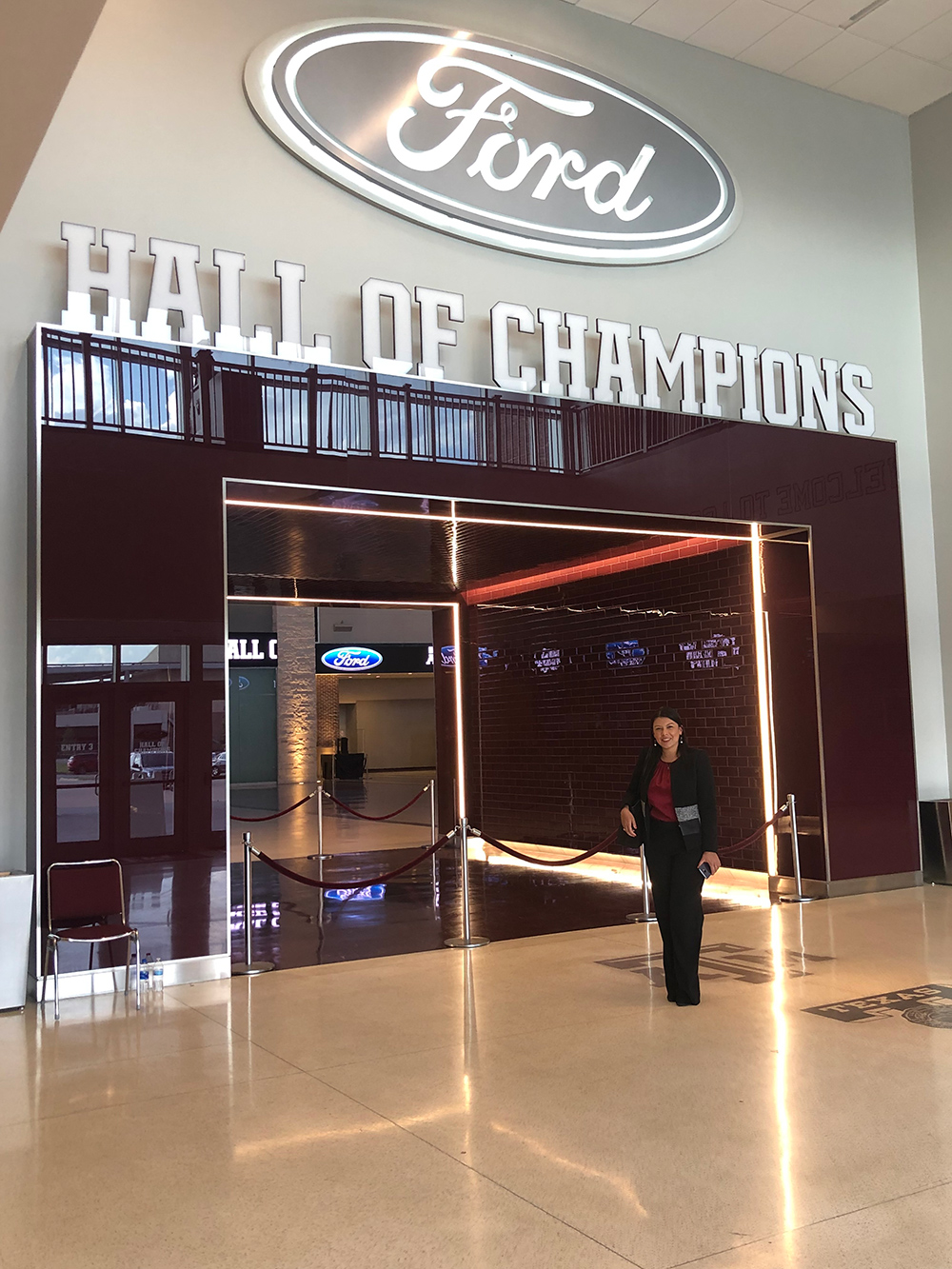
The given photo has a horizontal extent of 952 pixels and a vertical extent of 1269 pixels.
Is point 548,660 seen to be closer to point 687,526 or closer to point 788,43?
point 687,526

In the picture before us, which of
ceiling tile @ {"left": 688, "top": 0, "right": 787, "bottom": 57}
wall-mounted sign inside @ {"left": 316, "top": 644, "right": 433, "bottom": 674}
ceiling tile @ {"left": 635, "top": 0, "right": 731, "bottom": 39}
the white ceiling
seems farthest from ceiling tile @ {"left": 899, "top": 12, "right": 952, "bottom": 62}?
wall-mounted sign inside @ {"left": 316, "top": 644, "right": 433, "bottom": 674}

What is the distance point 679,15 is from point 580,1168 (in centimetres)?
1006

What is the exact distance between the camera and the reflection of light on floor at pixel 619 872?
31.5ft

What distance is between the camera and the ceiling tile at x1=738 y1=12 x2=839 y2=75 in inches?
408

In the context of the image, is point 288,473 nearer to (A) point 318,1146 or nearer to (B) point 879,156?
(A) point 318,1146

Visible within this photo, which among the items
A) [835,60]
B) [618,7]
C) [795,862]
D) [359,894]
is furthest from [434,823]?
[835,60]

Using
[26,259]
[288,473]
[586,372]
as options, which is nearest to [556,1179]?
[288,473]

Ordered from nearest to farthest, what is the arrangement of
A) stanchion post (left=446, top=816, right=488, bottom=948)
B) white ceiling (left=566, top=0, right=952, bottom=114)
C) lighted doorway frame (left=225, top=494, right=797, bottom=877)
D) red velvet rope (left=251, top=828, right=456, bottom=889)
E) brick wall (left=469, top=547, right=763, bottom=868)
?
red velvet rope (left=251, top=828, right=456, bottom=889) → stanchion post (left=446, top=816, right=488, bottom=948) → lighted doorway frame (left=225, top=494, right=797, bottom=877) → brick wall (left=469, top=547, right=763, bottom=868) → white ceiling (left=566, top=0, right=952, bottom=114)

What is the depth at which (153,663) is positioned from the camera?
267 inches

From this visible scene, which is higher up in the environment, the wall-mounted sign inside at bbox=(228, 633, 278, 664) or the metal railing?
the metal railing

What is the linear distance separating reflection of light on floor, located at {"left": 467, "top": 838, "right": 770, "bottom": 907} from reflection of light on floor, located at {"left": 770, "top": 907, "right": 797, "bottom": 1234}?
2198 mm

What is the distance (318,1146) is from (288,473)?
4503mm

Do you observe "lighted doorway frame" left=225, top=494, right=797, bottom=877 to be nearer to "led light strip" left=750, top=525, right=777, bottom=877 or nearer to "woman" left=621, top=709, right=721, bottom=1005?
"led light strip" left=750, top=525, right=777, bottom=877

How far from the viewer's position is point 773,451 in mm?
9539
